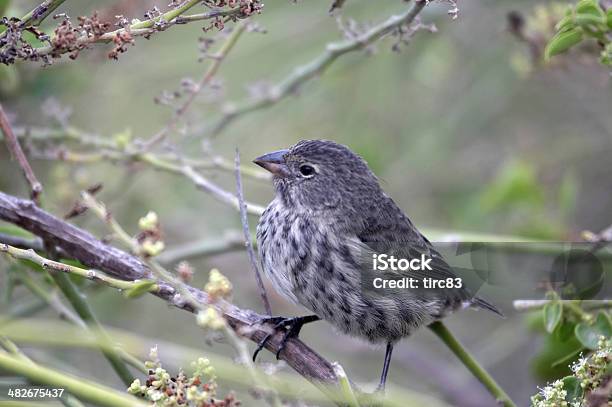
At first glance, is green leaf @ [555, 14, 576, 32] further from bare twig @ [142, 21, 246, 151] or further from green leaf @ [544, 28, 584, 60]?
bare twig @ [142, 21, 246, 151]

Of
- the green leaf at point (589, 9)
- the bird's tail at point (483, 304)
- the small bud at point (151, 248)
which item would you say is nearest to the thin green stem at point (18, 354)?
the small bud at point (151, 248)

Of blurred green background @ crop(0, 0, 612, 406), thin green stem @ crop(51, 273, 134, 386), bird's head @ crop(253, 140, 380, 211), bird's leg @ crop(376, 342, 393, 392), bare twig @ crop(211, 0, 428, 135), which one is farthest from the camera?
blurred green background @ crop(0, 0, 612, 406)

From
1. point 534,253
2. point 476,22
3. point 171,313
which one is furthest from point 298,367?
point 476,22

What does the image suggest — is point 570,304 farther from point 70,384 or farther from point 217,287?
point 70,384

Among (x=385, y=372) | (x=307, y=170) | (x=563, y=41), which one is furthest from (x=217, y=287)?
(x=307, y=170)

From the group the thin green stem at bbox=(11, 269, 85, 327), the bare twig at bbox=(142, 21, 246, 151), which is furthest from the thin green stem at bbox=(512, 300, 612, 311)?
the thin green stem at bbox=(11, 269, 85, 327)

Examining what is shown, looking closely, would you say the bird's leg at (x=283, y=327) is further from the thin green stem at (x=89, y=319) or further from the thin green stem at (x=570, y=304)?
the thin green stem at (x=570, y=304)

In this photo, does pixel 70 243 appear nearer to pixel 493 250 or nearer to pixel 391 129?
pixel 493 250
